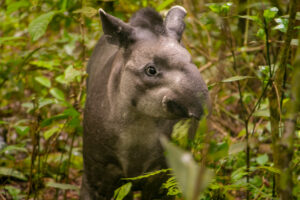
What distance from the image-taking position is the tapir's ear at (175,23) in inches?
81.7

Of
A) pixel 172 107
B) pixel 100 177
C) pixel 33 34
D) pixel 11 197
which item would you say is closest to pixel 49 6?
pixel 33 34

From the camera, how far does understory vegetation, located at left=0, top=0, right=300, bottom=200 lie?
1.17 m

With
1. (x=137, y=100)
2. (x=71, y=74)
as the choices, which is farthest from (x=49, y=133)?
(x=137, y=100)

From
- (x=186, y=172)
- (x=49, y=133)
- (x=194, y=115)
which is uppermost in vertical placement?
(x=186, y=172)

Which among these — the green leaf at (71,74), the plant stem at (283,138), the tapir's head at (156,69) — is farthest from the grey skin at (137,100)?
the plant stem at (283,138)

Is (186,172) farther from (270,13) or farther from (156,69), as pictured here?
(270,13)

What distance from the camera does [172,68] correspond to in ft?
6.05

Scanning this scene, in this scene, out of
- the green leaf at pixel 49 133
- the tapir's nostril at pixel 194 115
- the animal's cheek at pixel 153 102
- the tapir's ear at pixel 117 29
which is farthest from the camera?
the green leaf at pixel 49 133

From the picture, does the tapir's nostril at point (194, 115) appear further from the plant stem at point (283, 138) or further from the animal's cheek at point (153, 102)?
the plant stem at point (283, 138)

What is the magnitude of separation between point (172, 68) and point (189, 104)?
0.70ft

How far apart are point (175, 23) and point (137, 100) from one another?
50 cm

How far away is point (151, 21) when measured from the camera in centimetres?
204

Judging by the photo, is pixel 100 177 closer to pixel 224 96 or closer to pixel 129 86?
pixel 129 86

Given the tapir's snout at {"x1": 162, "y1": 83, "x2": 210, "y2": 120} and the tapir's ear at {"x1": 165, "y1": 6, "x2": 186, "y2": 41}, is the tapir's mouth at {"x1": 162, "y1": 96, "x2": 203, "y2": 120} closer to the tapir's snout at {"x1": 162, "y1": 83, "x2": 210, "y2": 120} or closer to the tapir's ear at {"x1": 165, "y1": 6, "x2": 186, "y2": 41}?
the tapir's snout at {"x1": 162, "y1": 83, "x2": 210, "y2": 120}
